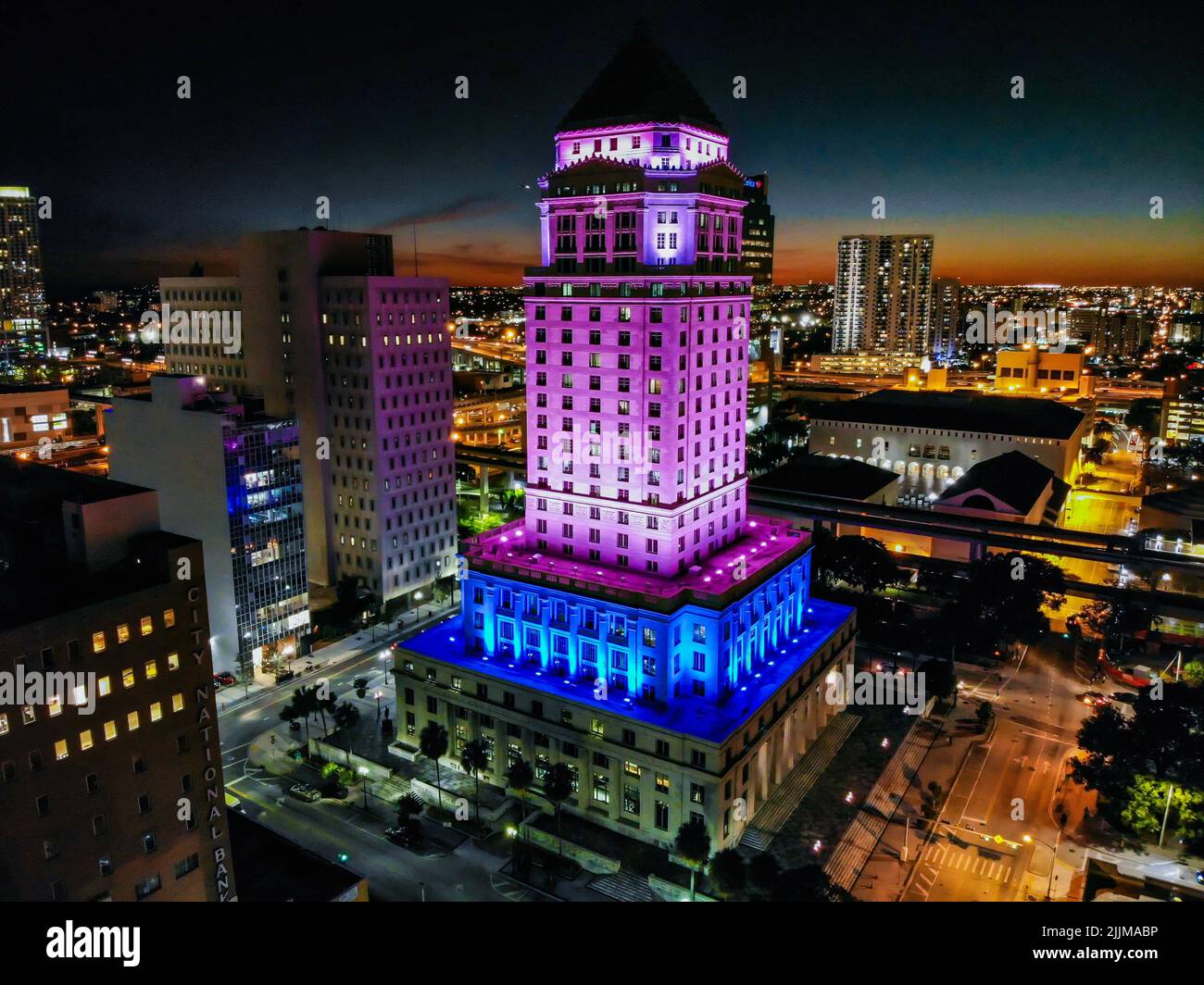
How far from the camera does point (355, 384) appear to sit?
102250 mm

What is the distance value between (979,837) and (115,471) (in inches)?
3548

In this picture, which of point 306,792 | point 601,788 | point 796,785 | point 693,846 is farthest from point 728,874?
point 306,792

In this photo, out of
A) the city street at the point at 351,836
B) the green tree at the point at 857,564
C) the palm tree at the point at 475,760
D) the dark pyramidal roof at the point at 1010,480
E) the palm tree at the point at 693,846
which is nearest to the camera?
the palm tree at the point at 693,846

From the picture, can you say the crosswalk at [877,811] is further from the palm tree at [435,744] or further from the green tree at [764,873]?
the palm tree at [435,744]

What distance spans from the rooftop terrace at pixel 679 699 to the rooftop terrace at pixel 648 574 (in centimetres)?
771

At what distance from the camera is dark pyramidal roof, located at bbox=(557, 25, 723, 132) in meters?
68.7

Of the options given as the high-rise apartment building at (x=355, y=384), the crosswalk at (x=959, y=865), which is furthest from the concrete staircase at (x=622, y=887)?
the high-rise apartment building at (x=355, y=384)

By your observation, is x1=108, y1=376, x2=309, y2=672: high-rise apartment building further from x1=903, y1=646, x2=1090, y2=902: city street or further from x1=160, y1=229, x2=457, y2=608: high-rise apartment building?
x1=903, y1=646, x2=1090, y2=902: city street

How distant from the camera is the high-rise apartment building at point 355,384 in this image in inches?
4018

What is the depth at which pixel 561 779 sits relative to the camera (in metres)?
62.8

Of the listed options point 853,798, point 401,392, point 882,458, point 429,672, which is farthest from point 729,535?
point 882,458

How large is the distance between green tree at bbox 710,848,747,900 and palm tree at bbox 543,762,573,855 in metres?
12.3

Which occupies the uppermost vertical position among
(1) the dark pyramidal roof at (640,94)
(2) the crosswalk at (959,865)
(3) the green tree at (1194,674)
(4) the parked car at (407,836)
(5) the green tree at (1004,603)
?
(1) the dark pyramidal roof at (640,94)
